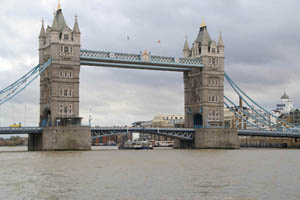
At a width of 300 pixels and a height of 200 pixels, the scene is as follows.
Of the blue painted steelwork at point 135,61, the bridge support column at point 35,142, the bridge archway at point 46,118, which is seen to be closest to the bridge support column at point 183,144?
the blue painted steelwork at point 135,61

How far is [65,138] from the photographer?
84938mm

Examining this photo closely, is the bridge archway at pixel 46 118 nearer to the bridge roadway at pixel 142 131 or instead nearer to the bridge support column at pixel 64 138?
the bridge roadway at pixel 142 131

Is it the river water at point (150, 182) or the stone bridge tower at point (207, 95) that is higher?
the stone bridge tower at point (207, 95)

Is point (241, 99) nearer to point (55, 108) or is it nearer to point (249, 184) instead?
point (55, 108)

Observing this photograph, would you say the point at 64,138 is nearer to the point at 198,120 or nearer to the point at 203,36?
the point at 198,120

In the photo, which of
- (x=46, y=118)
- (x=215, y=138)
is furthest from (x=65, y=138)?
(x=215, y=138)

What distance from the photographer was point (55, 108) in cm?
8850

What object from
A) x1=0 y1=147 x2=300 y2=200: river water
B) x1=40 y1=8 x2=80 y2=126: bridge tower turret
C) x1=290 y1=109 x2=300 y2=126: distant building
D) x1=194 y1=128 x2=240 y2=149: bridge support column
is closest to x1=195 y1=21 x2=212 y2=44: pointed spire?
x1=194 y1=128 x2=240 y2=149: bridge support column

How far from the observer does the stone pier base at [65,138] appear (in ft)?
278

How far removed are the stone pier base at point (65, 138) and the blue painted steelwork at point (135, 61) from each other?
12653mm

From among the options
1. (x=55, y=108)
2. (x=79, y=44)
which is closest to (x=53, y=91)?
(x=55, y=108)

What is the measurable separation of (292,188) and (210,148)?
63130 mm

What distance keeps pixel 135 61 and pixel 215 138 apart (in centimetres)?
2076

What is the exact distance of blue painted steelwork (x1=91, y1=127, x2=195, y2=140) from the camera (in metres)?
92.1
